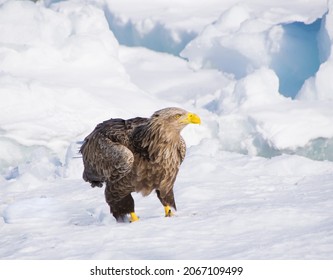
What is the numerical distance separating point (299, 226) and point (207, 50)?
15.4m

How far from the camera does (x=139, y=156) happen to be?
4.96 meters

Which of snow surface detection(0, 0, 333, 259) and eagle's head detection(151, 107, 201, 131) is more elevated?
eagle's head detection(151, 107, 201, 131)

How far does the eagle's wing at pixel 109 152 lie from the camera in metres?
4.94

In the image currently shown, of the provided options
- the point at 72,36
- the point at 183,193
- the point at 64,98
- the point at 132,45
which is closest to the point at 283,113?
the point at 64,98

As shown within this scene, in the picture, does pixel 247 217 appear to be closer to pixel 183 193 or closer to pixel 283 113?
pixel 183 193

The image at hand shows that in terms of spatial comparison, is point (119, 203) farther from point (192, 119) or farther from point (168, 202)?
point (192, 119)

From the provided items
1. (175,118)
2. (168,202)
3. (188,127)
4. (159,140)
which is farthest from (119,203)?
(188,127)

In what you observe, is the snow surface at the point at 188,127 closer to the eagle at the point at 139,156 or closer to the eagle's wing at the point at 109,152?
the eagle at the point at 139,156

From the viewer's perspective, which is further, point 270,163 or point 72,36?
point 72,36

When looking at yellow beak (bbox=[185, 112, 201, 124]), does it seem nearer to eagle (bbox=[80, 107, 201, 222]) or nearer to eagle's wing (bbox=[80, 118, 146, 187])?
eagle (bbox=[80, 107, 201, 222])

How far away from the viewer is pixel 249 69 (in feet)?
61.6

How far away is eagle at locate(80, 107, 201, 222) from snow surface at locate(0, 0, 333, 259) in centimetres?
27

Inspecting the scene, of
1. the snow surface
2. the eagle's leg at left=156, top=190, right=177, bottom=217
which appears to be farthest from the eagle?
the snow surface

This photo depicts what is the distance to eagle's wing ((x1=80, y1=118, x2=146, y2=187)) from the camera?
4.94 metres
